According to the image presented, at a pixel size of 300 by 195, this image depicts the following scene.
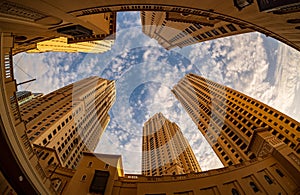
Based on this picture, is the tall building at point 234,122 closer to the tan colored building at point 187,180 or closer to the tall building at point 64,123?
the tan colored building at point 187,180

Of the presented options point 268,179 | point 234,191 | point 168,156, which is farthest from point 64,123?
point 268,179

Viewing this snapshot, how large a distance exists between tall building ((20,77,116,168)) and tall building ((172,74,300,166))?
56656 mm

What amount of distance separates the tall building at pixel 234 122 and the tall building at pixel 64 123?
56.7 metres

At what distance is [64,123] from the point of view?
6316cm

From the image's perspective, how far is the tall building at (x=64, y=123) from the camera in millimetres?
48375

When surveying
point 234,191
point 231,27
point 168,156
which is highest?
point 231,27

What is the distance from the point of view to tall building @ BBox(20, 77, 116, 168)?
48.4m

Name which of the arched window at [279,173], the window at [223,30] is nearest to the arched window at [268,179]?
the arched window at [279,173]

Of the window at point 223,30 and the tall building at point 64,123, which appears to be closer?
the window at point 223,30

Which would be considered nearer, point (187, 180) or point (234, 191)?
point (234, 191)

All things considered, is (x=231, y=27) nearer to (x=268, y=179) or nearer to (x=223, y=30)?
(x=223, y=30)

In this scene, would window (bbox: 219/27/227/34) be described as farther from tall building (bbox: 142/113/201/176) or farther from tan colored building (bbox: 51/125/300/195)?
tall building (bbox: 142/113/201/176)

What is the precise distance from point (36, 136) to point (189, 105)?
A: 313 feet

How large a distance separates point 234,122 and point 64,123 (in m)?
68.0
